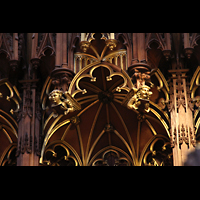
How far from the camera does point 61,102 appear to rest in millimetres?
11211

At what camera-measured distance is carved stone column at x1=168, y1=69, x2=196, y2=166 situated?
36.3ft

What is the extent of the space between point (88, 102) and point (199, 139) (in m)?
2.85

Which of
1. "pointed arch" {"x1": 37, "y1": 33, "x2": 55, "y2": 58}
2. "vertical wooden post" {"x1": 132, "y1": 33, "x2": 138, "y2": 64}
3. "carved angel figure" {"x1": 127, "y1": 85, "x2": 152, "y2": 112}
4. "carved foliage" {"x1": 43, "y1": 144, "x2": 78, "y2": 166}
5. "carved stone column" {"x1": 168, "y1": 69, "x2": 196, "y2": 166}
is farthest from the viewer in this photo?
"carved foliage" {"x1": 43, "y1": 144, "x2": 78, "y2": 166}

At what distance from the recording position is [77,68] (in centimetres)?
1173

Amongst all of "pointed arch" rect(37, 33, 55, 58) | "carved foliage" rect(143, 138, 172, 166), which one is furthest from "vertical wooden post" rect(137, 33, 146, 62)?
"carved foliage" rect(143, 138, 172, 166)

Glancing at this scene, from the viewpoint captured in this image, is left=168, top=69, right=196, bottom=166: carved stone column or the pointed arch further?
the pointed arch

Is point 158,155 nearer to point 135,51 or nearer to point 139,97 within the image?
point 139,97

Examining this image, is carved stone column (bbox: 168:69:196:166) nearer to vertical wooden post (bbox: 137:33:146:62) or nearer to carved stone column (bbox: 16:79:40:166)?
vertical wooden post (bbox: 137:33:146:62)

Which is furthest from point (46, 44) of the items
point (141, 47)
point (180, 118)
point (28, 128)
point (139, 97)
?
point (180, 118)

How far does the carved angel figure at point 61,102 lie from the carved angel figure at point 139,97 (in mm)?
1292

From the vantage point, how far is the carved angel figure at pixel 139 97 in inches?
429

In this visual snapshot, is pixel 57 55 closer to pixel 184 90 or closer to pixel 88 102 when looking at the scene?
pixel 88 102

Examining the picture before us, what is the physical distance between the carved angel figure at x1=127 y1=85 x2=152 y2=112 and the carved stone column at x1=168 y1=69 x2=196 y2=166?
2.95 ft

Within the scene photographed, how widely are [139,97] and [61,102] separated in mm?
1715
